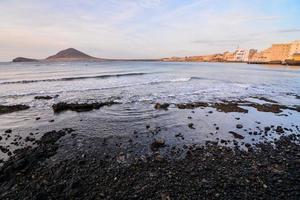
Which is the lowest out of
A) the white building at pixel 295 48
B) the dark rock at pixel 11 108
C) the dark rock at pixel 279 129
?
the dark rock at pixel 279 129

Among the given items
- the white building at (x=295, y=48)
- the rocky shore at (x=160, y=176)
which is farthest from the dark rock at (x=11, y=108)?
the white building at (x=295, y=48)

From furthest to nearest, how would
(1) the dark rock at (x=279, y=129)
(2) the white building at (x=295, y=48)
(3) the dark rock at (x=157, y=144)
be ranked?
(2) the white building at (x=295, y=48), (1) the dark rock at (x=279, y=129), (3) the dark rock at (x=157, y=144)

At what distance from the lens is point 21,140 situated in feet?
31.1

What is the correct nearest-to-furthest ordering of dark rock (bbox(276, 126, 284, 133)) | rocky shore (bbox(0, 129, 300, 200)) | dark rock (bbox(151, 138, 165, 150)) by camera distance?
rocky shore (bbox(0, 129, 300, 200))
dark rock (bbox(151, 138, 165, 150))
dark rock (bbox(276, 126, 284, 133))

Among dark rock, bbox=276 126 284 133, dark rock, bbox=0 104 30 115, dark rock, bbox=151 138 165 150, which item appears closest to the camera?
dark rock, bbox=151 138 165 150

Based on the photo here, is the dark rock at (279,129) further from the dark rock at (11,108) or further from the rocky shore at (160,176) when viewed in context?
the dark rock at (11,108)

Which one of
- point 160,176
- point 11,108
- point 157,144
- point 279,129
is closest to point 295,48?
point 279,129

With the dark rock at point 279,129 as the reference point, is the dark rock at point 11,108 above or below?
above

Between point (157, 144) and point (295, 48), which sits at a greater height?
point (295, 48)

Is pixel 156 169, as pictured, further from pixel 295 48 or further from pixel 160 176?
pixel 295 48

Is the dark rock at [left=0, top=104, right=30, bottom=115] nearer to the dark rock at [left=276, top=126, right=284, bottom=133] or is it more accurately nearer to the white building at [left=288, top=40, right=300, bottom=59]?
the dark rock at [left=276, top=126, right=284, bottom=133]

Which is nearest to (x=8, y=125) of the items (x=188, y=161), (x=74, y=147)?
(x=74, y=147)

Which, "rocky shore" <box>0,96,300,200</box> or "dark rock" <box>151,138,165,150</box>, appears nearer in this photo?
"rocky shore" <box>0,96,300,200</box>

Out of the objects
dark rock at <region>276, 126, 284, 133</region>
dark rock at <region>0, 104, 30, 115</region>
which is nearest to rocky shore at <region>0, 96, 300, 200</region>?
Answer: dark rock at <region>276, 126, 284, 133</region>
